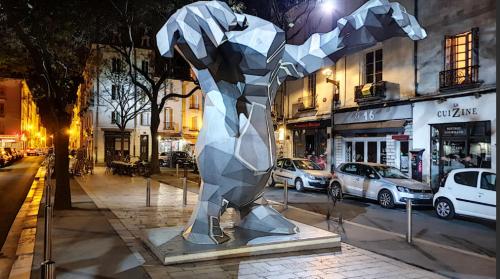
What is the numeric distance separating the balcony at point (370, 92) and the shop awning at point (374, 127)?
123 centimetres

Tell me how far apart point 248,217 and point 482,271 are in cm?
395

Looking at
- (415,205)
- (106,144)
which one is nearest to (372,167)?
(415,205)

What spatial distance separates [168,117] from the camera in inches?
1880

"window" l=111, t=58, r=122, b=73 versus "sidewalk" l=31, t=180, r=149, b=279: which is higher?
"window" l=111, t=58, r=122, b=73

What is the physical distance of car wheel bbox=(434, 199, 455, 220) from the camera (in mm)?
12297

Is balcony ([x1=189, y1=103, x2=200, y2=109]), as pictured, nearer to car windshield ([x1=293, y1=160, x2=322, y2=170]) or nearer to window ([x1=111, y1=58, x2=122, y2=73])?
window ([x1=111, y1=58, x2=122, y2=73])

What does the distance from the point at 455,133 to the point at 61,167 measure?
49.5ft

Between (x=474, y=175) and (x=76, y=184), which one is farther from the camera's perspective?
(x=76, y=184)

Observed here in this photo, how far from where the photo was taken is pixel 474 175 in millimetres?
11891

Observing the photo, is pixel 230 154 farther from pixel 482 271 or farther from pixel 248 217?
pixel 482 271

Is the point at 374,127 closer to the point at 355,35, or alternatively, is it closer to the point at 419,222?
the point at 419,222

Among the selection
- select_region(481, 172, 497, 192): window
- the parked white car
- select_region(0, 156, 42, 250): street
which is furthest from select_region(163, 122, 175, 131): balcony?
select_region(481, 172, 497, 192): window

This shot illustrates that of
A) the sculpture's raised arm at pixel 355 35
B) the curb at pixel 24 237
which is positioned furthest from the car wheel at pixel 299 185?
the sculpture's raised arm at pixel 355 35

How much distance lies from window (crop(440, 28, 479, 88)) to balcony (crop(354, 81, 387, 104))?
338 centimetres
